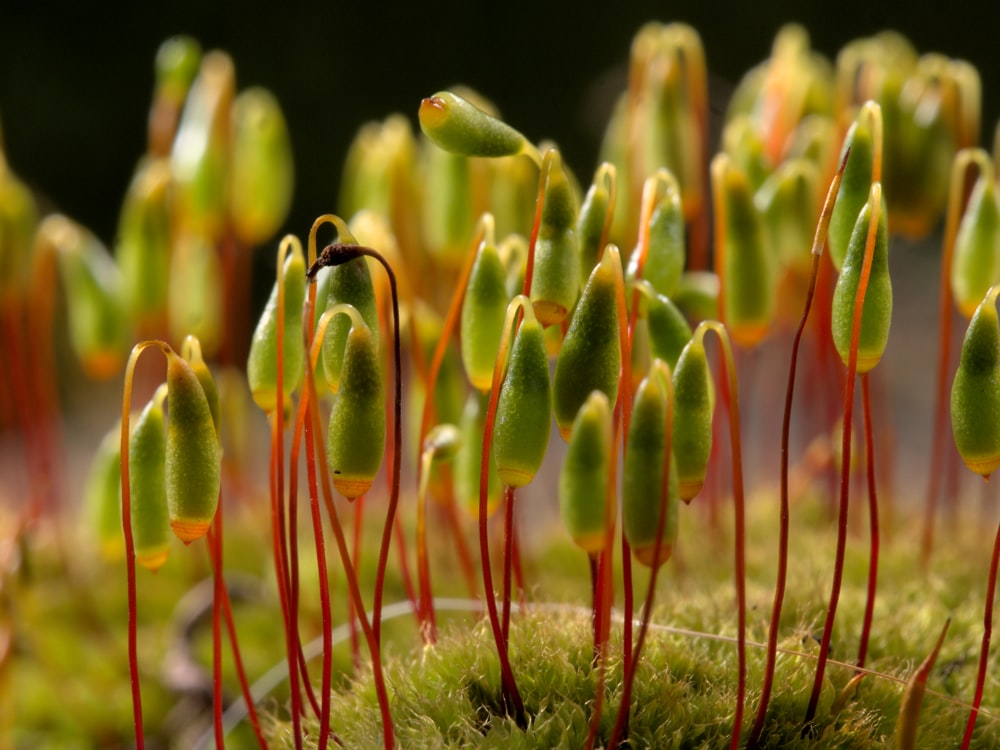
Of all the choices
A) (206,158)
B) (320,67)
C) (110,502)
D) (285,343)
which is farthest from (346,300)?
(320,67)

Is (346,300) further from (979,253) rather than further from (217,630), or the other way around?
(979,253)

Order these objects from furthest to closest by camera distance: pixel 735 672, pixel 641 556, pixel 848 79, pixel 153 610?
pixel 153 610 → pixel 848 79 → pixel 735 672 → pixel 641 556

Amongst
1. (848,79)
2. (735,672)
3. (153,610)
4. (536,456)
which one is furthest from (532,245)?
(153,610)

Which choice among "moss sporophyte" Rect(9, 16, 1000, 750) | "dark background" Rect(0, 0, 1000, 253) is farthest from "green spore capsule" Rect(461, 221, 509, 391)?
"dark background" Rect(0, 0, 1000, 253)

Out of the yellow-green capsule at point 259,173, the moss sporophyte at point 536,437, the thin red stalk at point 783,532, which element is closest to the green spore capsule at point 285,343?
the moss sporophyte at point 536,437

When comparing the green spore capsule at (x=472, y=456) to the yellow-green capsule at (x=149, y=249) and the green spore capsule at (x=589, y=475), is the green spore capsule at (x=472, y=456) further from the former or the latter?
the yellow-green capsule at (x=149, y=249)

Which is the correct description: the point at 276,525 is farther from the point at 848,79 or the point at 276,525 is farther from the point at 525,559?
the point at 848,79

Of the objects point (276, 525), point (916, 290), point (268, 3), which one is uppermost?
point (268, 3)

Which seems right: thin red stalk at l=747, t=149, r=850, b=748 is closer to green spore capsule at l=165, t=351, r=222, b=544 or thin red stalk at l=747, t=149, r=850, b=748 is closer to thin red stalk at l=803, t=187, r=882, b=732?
thin red stalk at l=803, t=187, r=882, b=732
